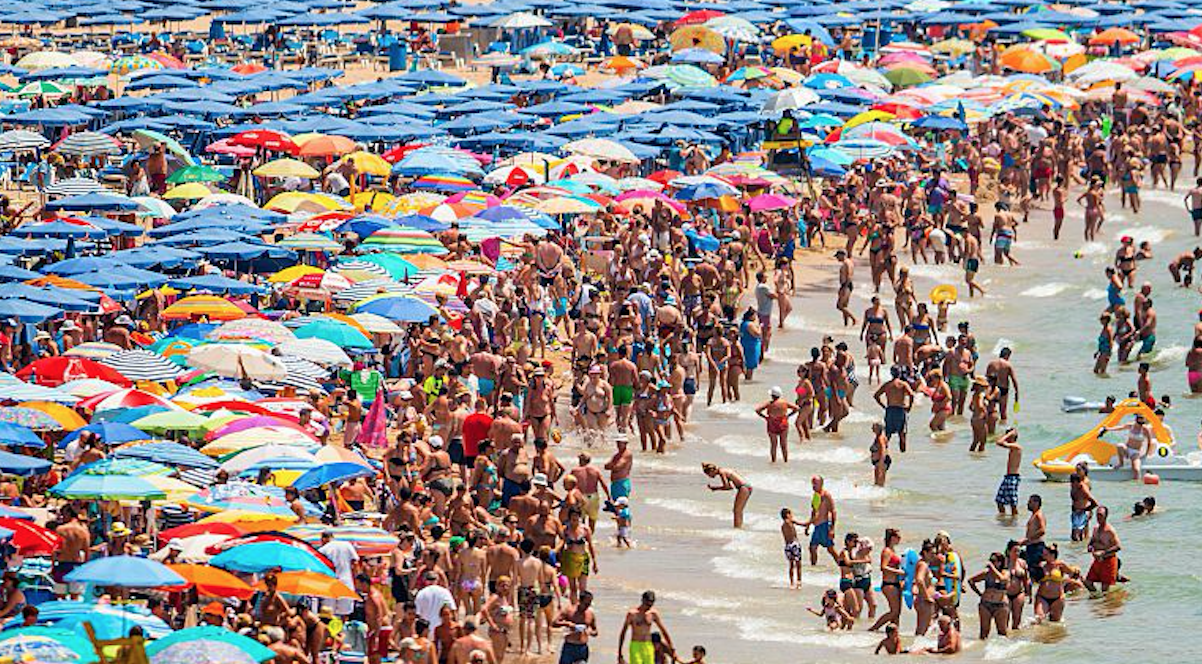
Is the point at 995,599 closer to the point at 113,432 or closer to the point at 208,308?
the point at 113,432

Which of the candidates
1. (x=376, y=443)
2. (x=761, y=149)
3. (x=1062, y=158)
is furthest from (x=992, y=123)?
(x=376, y=443)

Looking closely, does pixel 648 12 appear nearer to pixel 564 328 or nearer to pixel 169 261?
pixel 564 328

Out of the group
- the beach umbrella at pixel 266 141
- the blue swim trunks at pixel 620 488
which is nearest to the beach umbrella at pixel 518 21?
the beach umbrella at pixel 266 141

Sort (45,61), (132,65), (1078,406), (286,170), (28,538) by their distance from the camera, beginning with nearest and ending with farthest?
1. (28,538)
2. (1078,406)
3. (286,170)
4. (132,65)
5. (45,61)

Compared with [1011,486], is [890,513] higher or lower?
lower

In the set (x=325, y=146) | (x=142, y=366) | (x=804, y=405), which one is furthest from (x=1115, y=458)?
(x=325, y=146)
